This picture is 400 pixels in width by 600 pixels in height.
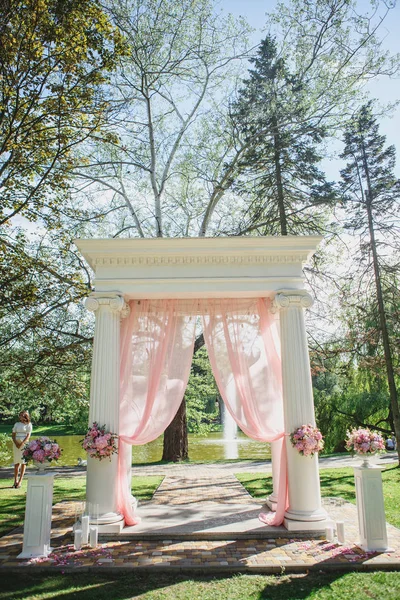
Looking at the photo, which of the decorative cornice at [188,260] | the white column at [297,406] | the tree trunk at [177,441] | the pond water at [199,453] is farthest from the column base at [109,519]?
the pond water at [199,453]

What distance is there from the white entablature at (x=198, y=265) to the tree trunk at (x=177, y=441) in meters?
7.44

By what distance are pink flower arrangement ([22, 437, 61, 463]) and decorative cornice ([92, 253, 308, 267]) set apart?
2.81 metres

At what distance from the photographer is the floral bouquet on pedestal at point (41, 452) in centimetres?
548

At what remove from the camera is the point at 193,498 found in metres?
8.00

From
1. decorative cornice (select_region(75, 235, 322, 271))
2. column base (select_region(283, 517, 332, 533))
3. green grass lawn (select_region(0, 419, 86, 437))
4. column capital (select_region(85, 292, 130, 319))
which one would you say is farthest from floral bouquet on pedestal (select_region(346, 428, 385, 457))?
green grass lawn (select_region(0, 419, 86, 437))

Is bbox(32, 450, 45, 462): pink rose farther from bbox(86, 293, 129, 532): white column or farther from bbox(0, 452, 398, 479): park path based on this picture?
bbox(0, 452, 398, 479): park path

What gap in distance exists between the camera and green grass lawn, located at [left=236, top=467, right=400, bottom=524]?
736cm

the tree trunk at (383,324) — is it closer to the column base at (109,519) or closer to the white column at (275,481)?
the white column at (275,481)

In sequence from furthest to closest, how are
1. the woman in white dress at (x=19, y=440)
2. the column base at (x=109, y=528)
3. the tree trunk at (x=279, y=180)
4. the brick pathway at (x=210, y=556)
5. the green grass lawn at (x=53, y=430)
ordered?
the green grass lawn at (x=53, y=430) → the tree trunk at (x=279, y=180) → the woman in white dress at (x=19, y=440) → the column base at (x=109, y=528) → the brick pathway at (x=210, y=556)

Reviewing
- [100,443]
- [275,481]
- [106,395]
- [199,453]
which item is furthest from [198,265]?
[199,453]

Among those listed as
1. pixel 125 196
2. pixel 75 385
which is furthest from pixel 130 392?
pixel 125 196

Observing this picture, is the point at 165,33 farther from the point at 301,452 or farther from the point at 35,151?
the point at 301,452

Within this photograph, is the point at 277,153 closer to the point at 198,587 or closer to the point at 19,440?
the point at 19,440

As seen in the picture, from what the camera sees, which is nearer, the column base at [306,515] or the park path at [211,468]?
the column base at [306,515]
